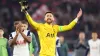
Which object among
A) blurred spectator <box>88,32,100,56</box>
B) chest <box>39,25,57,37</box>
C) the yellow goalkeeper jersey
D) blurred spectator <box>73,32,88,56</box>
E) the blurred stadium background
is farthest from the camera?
the blurred stadium background

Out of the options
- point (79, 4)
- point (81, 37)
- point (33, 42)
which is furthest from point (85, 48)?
point (79, 4)

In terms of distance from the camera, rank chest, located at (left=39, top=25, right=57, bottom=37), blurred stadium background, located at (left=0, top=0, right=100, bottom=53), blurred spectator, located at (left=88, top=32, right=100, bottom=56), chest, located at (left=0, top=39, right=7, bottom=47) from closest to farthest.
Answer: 1. chest, located at (left=39, top=25, right=57, bottom=37)
2. chest, located at (left=0, top=39, right=7, bottom=47)
3. blurred spectator, located at (left=88, top=32, right=100, bottom=56)
4. blurred stadium background, located at (left=0, top=0, right=100, bottom=53)

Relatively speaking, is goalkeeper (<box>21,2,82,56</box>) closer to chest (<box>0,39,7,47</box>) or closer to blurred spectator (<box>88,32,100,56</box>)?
chest (<box>0,39,7,47</box>)

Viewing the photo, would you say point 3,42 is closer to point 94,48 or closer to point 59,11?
point 94,48

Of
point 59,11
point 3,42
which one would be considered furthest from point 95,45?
point 59,11

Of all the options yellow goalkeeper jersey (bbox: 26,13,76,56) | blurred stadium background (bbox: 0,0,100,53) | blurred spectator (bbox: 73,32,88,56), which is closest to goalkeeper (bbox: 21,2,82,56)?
yellow goalkeeper jersey (bbox: 26,13,76,56)

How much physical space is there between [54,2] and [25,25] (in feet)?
41.2

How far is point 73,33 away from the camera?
19.2 metres

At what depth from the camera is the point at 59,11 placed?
21078 mm

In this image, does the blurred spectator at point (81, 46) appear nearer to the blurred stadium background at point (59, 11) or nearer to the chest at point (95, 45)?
the chest at point (95, 45)

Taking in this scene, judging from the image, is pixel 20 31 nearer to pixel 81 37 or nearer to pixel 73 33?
pixel 81 37

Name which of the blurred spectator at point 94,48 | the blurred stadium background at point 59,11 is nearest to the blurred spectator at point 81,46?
the blurred spectator at point 94,48

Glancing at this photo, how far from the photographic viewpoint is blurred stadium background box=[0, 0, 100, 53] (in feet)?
66.6

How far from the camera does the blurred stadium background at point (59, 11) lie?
2030 centimetres
